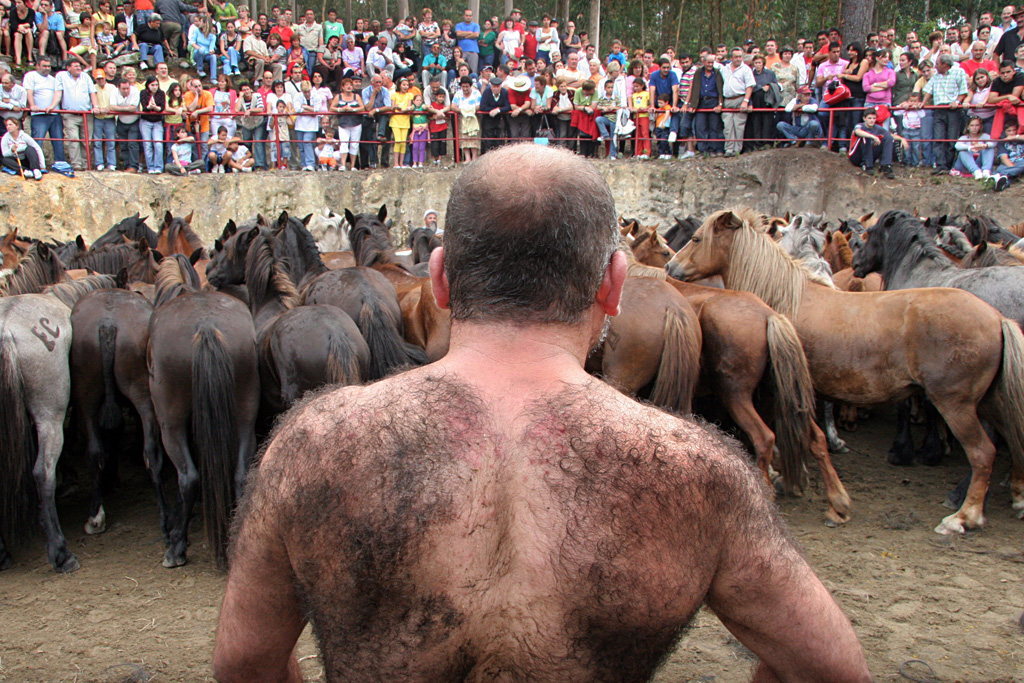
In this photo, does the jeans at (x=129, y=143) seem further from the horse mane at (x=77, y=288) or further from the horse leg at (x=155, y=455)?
the horse leg at (x=155, y=455)

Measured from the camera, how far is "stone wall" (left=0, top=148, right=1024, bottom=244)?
1395 centimetres

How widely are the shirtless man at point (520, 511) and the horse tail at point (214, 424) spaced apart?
3.77m

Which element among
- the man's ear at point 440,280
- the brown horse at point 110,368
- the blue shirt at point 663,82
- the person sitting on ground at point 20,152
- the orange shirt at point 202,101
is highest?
the blue shirt at point 663,82

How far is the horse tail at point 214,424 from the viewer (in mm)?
4828

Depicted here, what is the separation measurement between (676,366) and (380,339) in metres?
2.17

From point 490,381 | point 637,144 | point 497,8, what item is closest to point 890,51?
point 637,144

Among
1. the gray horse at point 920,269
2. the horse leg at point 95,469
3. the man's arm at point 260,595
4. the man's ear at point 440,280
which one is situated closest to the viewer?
the man's arm at point 260,595

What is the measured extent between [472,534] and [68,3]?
2110cm

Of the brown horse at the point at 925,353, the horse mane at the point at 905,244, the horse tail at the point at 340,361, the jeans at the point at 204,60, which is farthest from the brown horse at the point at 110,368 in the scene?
the jeans at the point at 204,60

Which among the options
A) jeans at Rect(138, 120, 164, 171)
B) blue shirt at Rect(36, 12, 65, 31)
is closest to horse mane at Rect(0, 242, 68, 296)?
jeans at Rect(138, 120, 164, 171)

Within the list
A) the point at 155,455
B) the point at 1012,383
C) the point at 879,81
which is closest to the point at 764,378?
the point at 1012,383

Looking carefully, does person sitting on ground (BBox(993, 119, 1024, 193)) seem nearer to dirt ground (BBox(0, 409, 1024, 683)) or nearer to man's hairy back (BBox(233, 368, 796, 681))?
dirt ground (BBox(0, 409, 1024, 683))

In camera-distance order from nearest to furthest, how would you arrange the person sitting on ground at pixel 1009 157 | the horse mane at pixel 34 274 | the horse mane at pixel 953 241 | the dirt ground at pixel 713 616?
the dirt ground at pixel 713 616 < the horse mane at pixel 34 274 < the horse mane at pixel 953 241 < the person sitting on ground at pixel 1009 157

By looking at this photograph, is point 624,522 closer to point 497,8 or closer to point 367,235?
point 367,235
